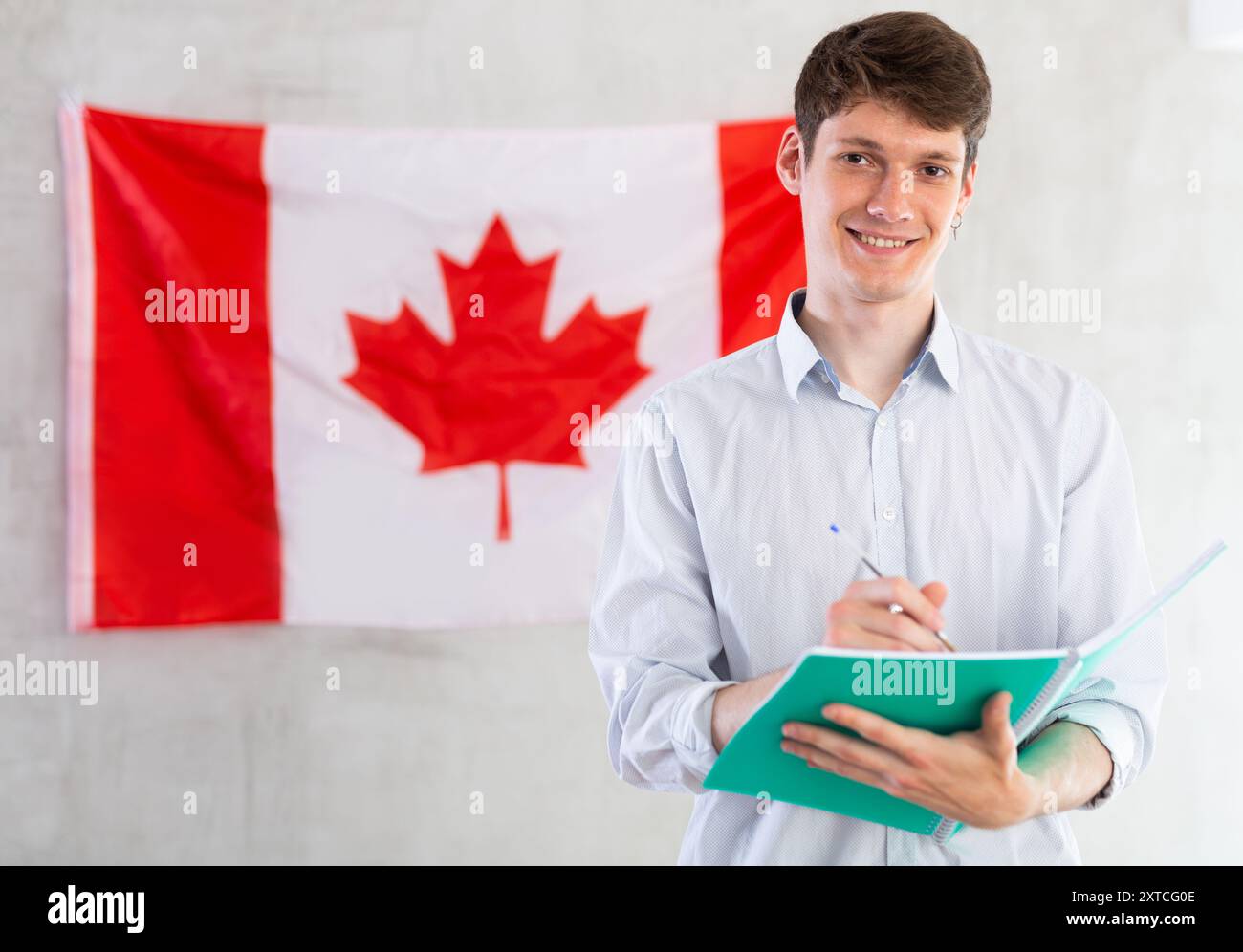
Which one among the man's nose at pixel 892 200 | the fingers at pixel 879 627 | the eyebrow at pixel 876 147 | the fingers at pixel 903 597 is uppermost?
the eyebrow at pixel 876 147

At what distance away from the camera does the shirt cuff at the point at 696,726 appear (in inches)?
39.6

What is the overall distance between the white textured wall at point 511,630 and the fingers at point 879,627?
140cm

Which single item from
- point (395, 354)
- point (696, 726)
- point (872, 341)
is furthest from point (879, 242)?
point (395, 354)

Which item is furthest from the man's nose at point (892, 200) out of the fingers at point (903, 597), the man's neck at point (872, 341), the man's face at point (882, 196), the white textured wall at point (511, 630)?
the white textured wall at point (511, 630)

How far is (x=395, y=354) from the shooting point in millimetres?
2180

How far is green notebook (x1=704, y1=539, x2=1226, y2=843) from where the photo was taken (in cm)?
82

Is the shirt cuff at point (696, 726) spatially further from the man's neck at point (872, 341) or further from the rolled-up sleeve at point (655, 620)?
the man's neck at point (872, 341)

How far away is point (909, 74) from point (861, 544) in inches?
18.0

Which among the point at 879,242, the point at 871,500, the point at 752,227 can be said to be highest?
the point at 752,227

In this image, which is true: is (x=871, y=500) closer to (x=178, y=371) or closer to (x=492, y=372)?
(x=492, y=372)

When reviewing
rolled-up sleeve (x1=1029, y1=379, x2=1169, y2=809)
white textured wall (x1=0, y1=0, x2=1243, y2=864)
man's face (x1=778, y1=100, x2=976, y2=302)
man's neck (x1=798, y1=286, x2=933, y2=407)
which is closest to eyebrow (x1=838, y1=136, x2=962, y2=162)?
man's face (x1=778, y1=100, x2=976, y2=302)

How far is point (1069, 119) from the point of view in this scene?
2.27 meters

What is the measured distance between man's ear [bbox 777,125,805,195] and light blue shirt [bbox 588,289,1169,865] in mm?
165
